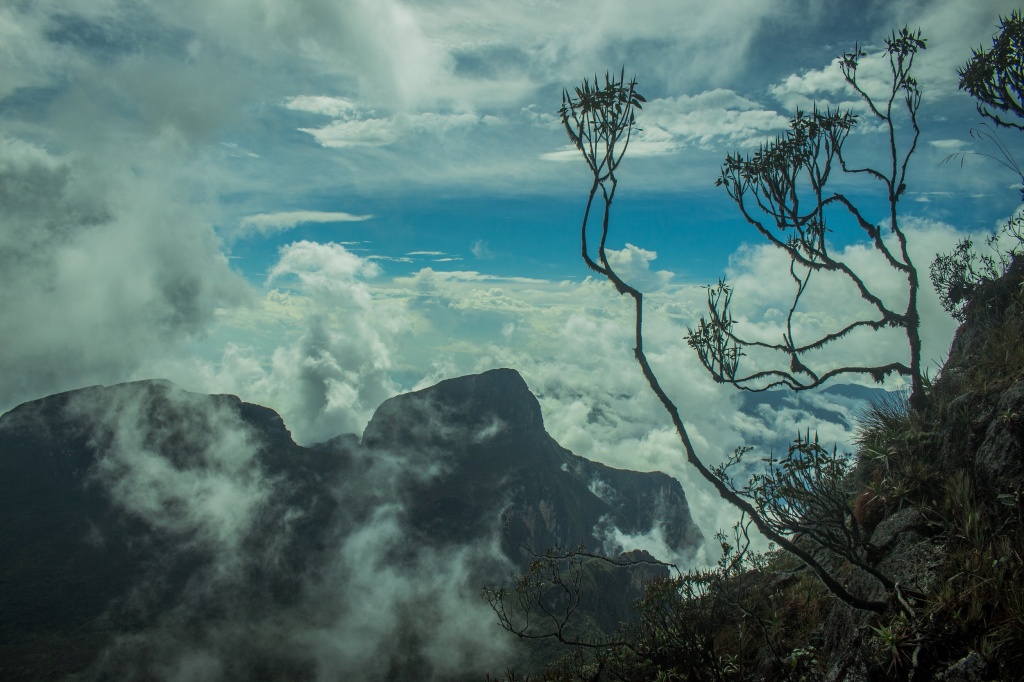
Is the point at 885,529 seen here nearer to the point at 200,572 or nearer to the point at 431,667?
the point at 431,667

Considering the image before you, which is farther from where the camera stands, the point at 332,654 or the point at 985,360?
the point at 332,654

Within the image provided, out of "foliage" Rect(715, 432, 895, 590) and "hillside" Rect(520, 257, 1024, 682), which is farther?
"foliage" Rect(715, 432, 895, 590)

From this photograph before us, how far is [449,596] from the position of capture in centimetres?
19138

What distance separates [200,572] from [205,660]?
5614 centimetres

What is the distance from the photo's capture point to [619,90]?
12.6 m

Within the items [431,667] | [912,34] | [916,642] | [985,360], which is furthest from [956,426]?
[431,667]

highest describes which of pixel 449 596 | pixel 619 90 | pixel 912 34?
pixel 912 34

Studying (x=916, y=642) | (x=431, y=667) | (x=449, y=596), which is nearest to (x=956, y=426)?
(x=916, y=642)

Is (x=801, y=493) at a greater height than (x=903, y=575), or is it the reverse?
(x=801, y=493)

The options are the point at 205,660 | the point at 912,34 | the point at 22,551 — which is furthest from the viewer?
the point at 22,551

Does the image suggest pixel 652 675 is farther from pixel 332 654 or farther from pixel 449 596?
pixel 449 596

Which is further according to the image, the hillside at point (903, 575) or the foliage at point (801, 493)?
the foliage at point (801, 493)

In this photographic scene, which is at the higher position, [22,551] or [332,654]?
[22,551]

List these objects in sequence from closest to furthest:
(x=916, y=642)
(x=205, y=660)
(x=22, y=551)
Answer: (x=916, y=642) → (x=205, y=660) → (x=22, y=551)
